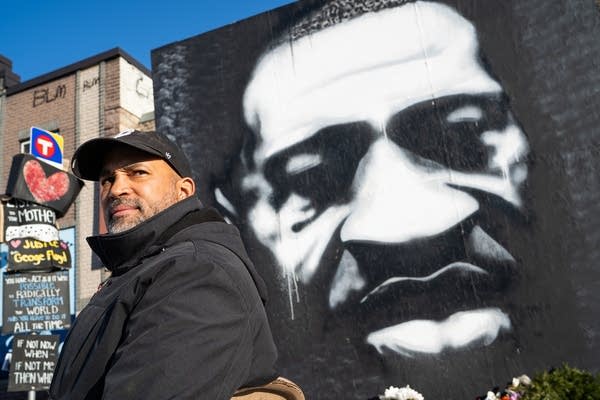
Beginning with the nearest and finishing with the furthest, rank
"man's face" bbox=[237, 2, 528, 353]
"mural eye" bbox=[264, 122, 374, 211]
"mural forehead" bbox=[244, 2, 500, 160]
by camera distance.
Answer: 1. "man's face" bbox=[237, 2, 528, 353]
2. "mural forehead" bbox=[244, 2, 500, 160]
3. "mural eye" bbox=[264, 122, 374, 211]

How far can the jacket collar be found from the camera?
1.69 meters

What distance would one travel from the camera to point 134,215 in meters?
1.81

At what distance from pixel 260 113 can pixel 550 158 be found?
2823 mm

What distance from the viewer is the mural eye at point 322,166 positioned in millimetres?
4836

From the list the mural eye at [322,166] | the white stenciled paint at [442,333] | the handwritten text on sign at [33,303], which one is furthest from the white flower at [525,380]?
the handwritten text on sign at [33,303]

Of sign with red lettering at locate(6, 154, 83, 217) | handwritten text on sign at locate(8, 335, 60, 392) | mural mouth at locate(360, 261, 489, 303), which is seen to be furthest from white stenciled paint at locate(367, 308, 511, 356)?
sign with red lettering at locate(6, 154, 83, 217)

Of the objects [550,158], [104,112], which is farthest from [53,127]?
[550,158]

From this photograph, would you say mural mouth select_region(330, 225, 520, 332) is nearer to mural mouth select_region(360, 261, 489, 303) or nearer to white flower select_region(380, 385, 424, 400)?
mural mouth select_region(360, 261, 489, 303)

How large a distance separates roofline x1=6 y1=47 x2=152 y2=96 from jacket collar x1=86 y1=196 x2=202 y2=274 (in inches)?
416

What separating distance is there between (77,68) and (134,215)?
11.1 metres

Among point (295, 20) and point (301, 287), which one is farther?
point (295, 20)

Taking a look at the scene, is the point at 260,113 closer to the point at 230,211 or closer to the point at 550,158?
the point at 230,211

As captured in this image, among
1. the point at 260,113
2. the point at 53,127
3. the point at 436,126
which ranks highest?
the point at 53,127

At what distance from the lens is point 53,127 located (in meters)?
11.4
